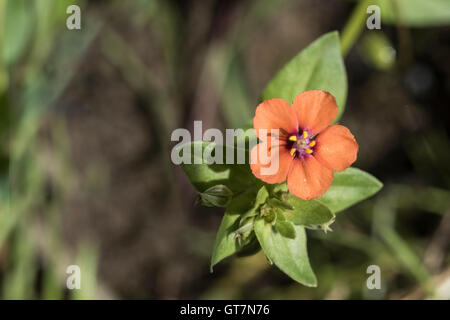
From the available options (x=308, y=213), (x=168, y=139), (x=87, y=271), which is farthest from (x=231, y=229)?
(x=168, y=139)

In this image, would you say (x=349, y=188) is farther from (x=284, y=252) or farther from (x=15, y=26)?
(x=15, y=26)

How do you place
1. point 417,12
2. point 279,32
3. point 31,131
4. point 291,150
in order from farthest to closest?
point 279,32 < point 31,131 < point 417,12 < point 291,150

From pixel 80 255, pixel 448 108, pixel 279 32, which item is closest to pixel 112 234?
pixel 80 255

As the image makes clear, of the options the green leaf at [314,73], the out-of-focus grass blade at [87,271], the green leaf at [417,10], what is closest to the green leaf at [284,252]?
the green leaf at [314,73]

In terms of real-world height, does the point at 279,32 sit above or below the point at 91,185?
above

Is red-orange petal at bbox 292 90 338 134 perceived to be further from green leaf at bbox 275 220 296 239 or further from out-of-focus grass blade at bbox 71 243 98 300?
out-of-focus grass blade at bbox 71 243 98 300

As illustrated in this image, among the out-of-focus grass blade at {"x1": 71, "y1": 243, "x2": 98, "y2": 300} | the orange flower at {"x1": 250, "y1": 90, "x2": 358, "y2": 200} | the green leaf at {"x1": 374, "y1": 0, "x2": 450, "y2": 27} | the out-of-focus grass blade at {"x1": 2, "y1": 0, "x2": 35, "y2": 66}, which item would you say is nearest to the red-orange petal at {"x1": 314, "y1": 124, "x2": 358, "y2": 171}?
the orange flower at {"x1": 250, "y1": 90, "x2": 358, "y2": 200}

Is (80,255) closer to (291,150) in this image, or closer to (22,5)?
(22,5)

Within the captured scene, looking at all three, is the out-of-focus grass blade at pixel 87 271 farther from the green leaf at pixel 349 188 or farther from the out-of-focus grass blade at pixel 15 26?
the green leaf at pixel 349 188
